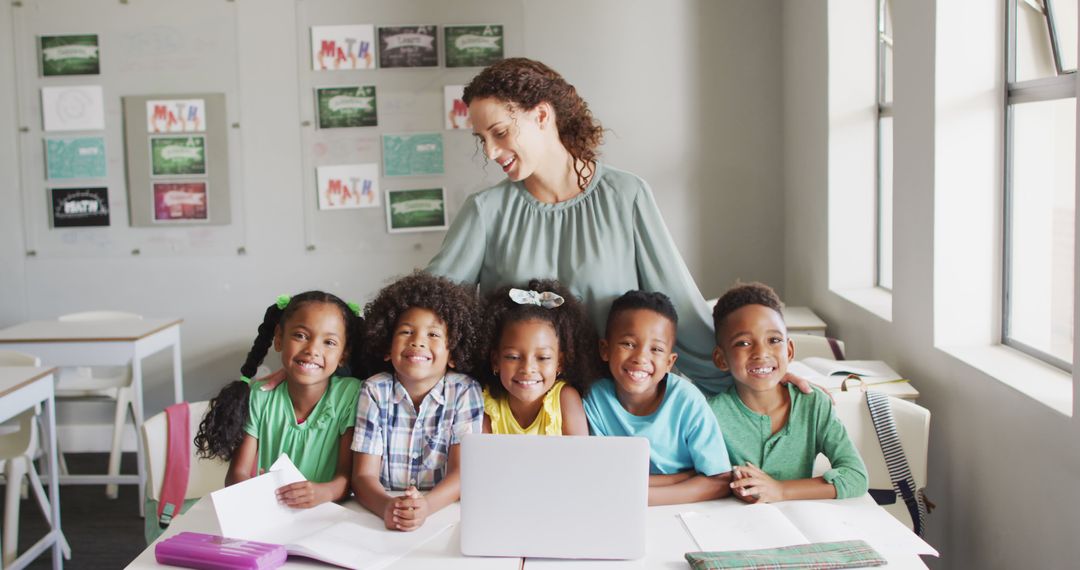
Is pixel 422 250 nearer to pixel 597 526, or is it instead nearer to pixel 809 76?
pixel 809 76

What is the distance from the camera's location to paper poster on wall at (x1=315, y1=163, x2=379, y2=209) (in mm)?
4559

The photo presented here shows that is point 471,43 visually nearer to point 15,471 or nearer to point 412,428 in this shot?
point 15,471

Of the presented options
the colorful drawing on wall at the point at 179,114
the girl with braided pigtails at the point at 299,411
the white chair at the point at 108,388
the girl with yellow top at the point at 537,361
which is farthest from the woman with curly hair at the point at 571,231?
the colorful drawing on wall at the point at 179,114

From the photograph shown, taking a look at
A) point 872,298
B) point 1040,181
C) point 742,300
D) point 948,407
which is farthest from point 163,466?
point 872,298

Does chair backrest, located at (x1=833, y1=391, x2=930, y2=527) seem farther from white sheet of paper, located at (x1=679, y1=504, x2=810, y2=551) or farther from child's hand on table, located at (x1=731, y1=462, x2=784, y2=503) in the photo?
white sheet of paper, located at (x1=679, y1=504, x2=810, y2=551)

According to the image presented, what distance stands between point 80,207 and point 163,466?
2.96 m

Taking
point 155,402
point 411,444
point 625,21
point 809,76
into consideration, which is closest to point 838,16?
point 809,76

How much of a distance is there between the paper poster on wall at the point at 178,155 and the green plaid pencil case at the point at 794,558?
3.72m

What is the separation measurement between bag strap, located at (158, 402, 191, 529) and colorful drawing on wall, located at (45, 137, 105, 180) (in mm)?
2906

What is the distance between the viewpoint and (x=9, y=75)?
4.59 meters

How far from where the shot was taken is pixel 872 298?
3.54 metres

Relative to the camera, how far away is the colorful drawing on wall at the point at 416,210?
179 inches

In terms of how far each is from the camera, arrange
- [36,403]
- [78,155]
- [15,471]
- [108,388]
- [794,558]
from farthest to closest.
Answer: [78,155], [108,388], [15,471], [36,403], [794,558]

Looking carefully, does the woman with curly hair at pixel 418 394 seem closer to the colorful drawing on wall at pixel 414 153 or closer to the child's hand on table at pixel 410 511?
the child's hand on table at pixel 410 511
